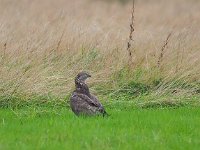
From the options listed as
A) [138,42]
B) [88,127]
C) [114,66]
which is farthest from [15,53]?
[88,127]

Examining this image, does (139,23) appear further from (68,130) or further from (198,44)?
(68,130)

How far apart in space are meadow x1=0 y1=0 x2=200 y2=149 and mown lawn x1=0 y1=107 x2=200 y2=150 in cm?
1

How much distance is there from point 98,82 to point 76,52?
154 centimetres

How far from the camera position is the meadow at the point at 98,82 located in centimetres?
825

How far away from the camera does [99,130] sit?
27.9ft

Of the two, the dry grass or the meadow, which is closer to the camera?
the meadow

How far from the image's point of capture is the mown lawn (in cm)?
778

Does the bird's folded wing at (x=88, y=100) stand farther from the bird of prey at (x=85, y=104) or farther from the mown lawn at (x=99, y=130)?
the mown lawn at (x=99, y=130)

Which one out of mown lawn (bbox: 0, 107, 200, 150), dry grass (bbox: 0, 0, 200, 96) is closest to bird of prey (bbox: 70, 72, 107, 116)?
mown lawn (bbox: 0, 107, 200, 150)

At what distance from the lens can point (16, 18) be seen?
56.4 feet

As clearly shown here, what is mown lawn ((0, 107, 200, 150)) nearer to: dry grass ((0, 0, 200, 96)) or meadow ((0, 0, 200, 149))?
meadow ((0, 0, 200, 149))

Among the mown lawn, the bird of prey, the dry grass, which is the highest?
the dry grass

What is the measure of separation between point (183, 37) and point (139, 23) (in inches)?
164

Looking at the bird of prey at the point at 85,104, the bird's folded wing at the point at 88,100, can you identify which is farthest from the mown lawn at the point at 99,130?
the bird's folded wing at the point at 88,100
